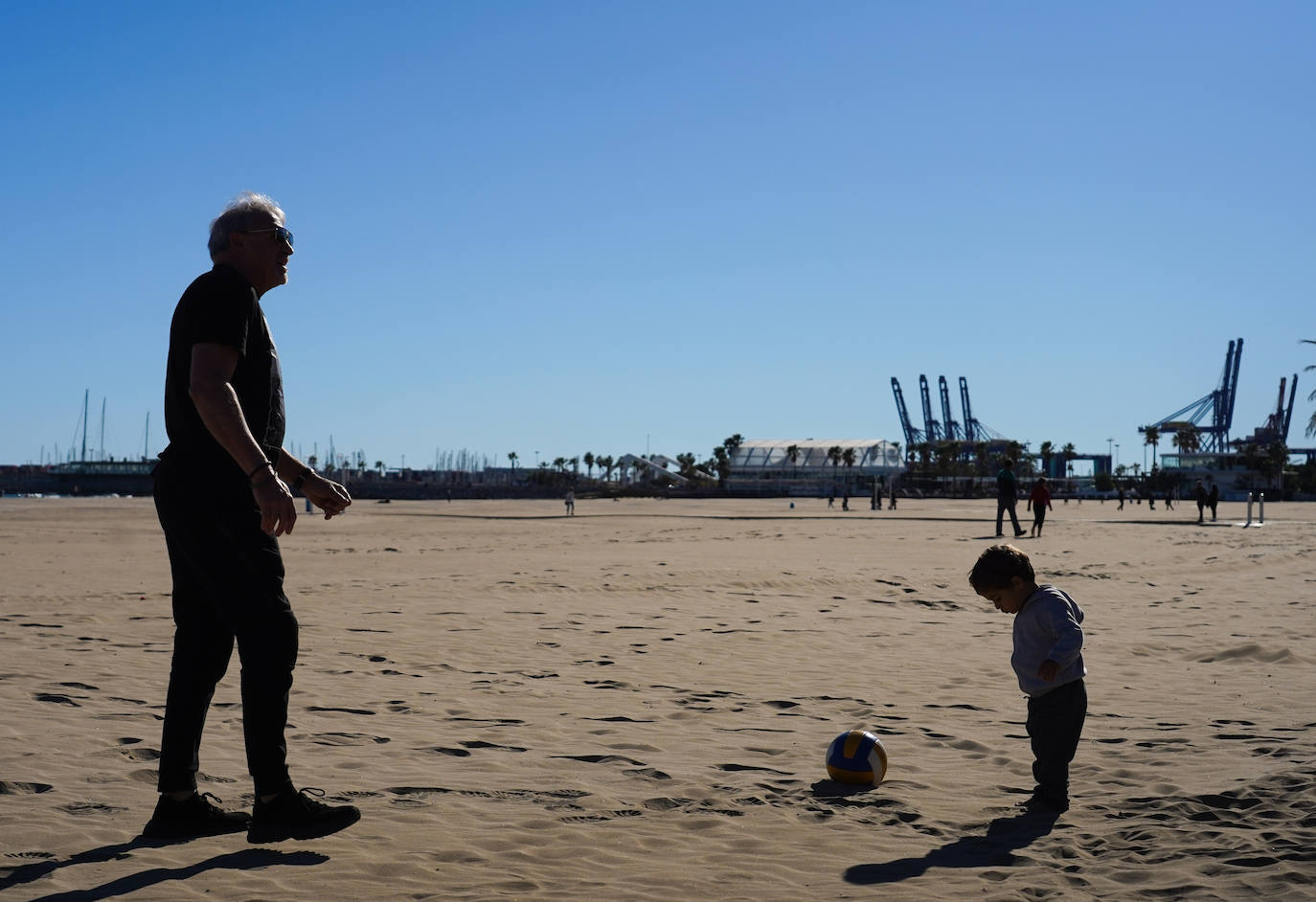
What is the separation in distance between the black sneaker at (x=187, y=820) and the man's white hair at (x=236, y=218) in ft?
6.55

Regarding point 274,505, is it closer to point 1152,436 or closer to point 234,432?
point 234,432

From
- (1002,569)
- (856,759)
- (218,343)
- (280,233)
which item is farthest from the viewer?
(856,759)

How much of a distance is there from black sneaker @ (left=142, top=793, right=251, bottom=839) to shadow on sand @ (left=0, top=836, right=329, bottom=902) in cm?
4

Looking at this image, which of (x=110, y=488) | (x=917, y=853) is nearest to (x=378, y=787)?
(x=917, y=853)

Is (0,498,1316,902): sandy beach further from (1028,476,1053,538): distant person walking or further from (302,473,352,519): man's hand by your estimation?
(1028,476,1053,538): distant person walking

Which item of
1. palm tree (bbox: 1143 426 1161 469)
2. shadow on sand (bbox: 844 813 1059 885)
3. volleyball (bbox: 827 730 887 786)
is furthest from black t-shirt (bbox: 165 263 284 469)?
palm tree (bbox: 1143 426 1161 469)

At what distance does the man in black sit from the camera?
152 inches

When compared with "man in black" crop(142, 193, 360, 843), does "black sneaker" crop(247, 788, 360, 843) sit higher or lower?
lower

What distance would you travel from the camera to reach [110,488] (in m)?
176

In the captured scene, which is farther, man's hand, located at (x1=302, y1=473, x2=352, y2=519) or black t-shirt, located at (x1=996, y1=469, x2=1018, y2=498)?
black t-shirt, located at (x1=996, y1=469, x2=1018, y2=498)

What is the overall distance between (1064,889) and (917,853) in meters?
0.57

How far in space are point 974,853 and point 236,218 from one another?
353cm

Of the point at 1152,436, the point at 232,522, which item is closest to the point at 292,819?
the point at 232,522

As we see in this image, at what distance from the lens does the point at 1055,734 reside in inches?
183
